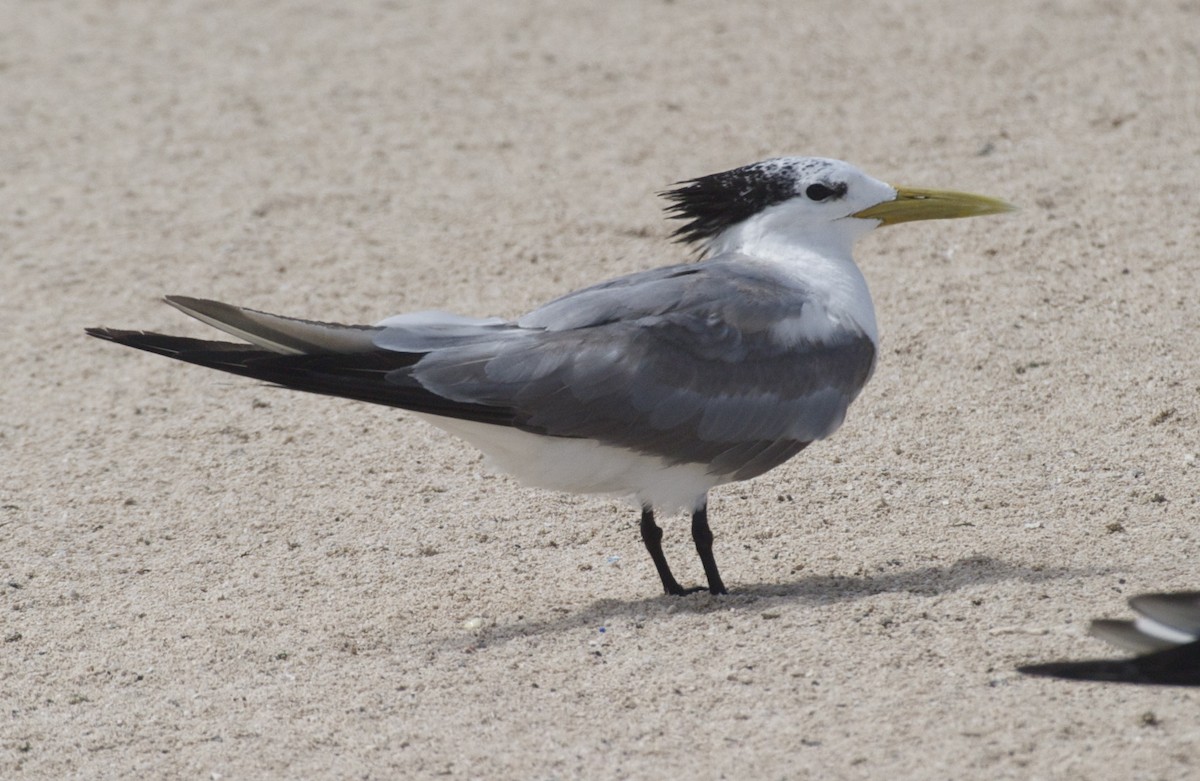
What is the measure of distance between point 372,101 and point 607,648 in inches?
255

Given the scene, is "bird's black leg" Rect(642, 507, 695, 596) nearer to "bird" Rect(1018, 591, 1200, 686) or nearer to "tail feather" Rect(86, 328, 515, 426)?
"tail feather" Rect(86, 328, 515, 426)

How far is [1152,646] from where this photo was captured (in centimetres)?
433

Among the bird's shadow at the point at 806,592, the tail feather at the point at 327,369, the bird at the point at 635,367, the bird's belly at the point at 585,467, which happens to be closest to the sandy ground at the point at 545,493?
the bird's shadow at the point at 806,592

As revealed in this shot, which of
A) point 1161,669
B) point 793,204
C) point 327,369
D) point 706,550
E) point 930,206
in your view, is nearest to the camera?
point 1161,669

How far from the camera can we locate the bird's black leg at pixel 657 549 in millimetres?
5617

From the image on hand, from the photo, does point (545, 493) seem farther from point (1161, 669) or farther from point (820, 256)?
point (1161, 669)

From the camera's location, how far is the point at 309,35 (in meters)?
11.9

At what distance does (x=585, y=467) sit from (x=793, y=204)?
1.27 metres

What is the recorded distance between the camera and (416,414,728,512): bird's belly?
539 centimetres

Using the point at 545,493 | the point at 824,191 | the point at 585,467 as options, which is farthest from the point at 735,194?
the point at 545,493

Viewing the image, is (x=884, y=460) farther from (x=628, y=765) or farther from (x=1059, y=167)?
(x=1059, y=167)

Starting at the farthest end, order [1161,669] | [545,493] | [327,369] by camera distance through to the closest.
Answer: [545,493] < [327,369] < [1161,669]

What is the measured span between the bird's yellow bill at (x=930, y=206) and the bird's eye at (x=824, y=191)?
22 cm

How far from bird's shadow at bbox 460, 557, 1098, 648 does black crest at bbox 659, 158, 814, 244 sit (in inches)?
53.8
